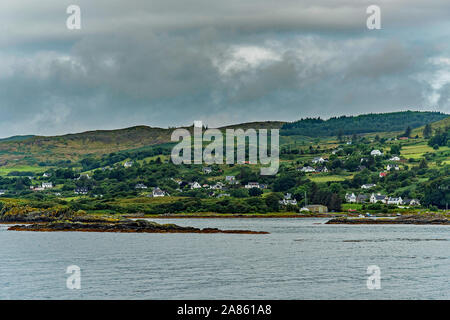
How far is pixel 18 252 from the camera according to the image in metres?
62.9

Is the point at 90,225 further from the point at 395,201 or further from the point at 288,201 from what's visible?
the point at 395,201

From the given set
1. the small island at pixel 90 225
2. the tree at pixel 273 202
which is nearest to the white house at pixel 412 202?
the tree at pixel 273 202

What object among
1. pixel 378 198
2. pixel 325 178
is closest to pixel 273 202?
pixel 378 198

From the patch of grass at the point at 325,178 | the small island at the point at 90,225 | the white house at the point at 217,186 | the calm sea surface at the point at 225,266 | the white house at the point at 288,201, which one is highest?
the patch of grass at the point at 325,178

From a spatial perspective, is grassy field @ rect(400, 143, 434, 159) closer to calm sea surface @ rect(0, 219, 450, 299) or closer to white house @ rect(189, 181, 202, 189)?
white house @ rect(189, 181, 202, 189)

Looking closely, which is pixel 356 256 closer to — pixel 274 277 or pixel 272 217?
pixel 274 277

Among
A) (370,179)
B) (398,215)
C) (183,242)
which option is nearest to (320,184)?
(370,179)

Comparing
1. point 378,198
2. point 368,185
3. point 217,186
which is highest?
point 368,185

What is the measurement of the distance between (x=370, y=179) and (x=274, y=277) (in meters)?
122

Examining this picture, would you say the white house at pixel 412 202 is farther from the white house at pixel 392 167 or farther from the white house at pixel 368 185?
the white house at pixel 392 167

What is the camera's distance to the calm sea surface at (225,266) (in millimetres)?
40062

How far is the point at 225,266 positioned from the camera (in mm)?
51344

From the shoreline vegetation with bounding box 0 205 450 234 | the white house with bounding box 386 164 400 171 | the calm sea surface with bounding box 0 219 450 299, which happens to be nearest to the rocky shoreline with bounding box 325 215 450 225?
the shoreline vegetation with bounding box 0 205 450 234

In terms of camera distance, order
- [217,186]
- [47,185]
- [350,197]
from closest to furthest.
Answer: [350,197] → [217,186] → [47,185]
